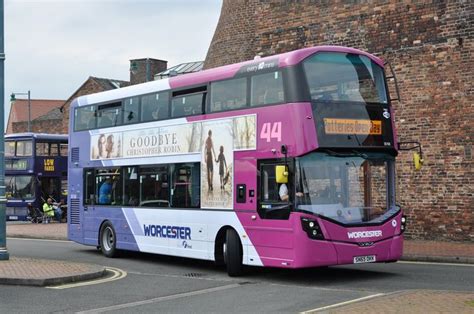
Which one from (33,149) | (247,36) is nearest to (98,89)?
(33,149)

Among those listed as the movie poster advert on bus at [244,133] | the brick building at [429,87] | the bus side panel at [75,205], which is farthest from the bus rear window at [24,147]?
the movie poster advert on bus at [244,133]

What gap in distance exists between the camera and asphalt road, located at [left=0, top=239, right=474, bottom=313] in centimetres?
987

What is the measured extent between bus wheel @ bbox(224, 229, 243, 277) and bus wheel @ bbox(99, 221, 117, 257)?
481cm

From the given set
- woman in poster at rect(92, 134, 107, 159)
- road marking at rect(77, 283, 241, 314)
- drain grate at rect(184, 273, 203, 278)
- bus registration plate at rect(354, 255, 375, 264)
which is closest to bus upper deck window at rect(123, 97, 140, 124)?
woman in poster at rect(92, 134, 107, 159)

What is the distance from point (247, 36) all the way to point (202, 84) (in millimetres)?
9711

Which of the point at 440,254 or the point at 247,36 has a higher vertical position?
the point at 247,36

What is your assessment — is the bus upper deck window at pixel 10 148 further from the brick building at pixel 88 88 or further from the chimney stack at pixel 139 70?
the chimney stack at pixel 139 70

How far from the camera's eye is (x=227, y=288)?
1166 cm

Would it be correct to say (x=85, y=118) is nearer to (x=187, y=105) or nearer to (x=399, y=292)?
(x=187, y=105)

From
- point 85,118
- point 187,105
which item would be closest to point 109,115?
point 85,118

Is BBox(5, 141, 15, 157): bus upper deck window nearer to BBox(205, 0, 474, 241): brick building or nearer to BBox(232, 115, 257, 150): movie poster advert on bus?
BBox(205, 0, 474, 241): brick building

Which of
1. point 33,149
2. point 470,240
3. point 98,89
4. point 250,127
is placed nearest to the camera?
point 250,127

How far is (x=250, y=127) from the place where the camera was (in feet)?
41.5

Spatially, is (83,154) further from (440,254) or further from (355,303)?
(355,303)
